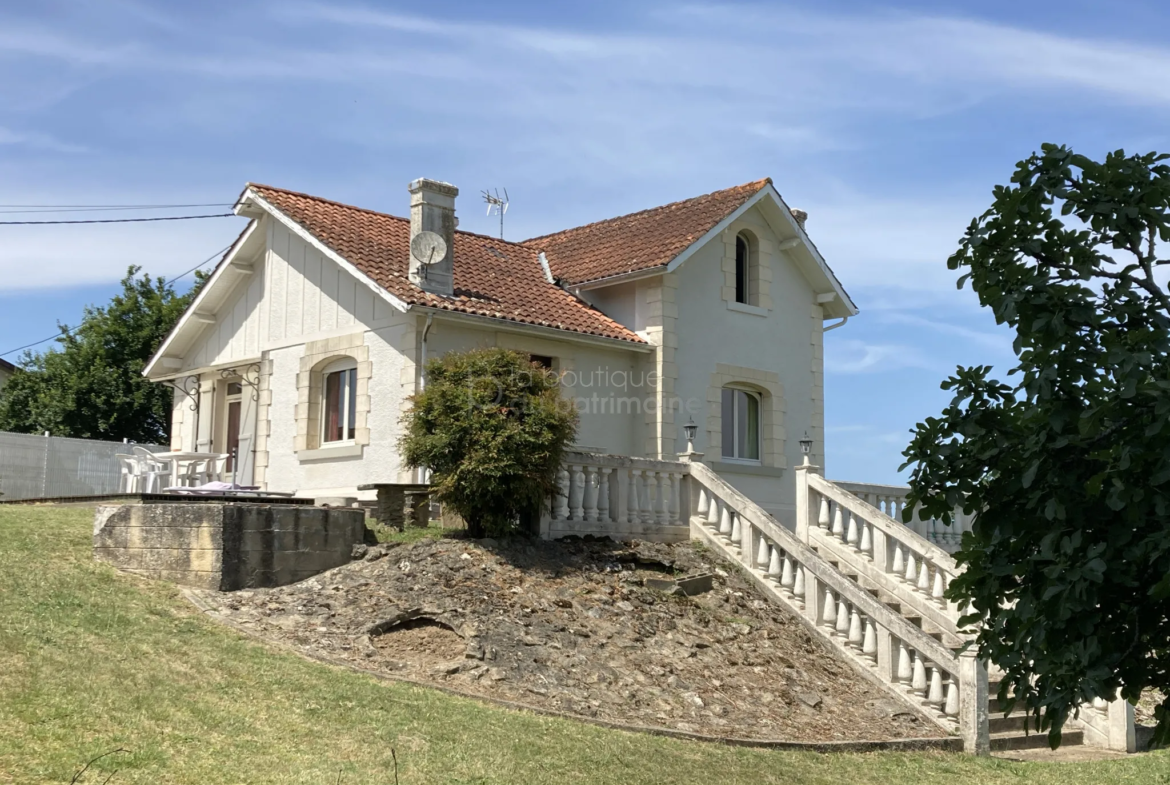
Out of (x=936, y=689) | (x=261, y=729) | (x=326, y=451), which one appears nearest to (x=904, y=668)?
(x=936, y=689)

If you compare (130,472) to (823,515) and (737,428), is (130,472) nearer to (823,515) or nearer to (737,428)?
(737,428)

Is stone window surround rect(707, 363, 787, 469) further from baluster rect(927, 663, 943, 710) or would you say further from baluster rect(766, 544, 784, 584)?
baluster rect(927, 663, 943, 710)

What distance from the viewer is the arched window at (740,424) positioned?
72.1ft

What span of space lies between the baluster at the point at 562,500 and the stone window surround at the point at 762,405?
18.2ft

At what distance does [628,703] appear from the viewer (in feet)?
38.3

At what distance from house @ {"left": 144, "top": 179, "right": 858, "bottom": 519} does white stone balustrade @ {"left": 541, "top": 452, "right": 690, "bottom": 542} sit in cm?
278

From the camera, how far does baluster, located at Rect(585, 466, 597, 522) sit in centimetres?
1641

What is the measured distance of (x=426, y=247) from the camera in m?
18.3

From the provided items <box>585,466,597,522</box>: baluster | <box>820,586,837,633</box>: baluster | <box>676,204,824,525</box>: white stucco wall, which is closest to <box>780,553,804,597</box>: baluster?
<box>820,586,837,633</box>: baluster

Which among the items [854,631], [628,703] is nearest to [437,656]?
[628,703]

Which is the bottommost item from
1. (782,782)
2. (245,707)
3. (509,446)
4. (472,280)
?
(782,782)

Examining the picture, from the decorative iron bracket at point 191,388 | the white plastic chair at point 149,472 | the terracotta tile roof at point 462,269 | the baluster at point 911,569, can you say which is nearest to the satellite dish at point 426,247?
the terracotta tile roof at point 462,269

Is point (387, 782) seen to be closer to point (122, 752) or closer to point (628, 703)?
point (122, 752)

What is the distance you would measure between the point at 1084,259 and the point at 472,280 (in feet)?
48.1
